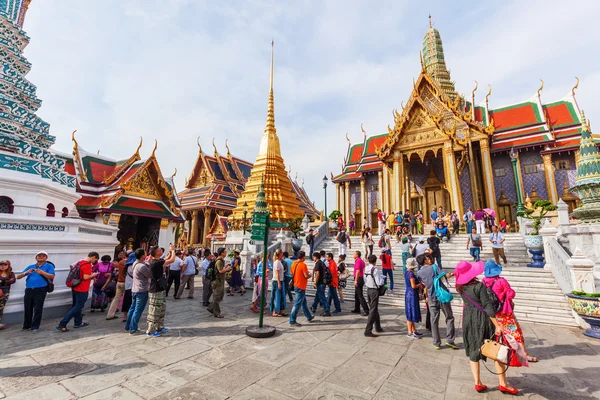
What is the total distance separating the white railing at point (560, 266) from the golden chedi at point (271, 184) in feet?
45.8

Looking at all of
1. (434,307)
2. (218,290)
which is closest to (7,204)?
(218,290)

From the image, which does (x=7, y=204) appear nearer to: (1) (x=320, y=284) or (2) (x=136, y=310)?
(2) (x=136, y=310)

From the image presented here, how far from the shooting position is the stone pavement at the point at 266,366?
120 inches

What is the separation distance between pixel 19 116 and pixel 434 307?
42.9 feet

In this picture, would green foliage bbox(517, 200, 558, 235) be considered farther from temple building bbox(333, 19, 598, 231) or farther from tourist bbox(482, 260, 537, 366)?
tourist bbox(482, 260, 537, 366)

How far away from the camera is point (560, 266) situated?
7.10 metres

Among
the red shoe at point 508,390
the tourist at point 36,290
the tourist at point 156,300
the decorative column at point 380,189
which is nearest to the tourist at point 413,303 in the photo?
the red shoe at point 508,390

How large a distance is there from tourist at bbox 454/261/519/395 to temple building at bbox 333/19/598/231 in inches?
601

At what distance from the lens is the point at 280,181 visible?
71.1ft

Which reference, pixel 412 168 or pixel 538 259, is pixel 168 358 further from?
pixel 412 168

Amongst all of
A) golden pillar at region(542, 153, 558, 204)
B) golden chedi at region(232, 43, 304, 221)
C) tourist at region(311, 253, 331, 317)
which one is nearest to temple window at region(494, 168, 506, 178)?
golden pillar at region(542, 153, 558, 204)

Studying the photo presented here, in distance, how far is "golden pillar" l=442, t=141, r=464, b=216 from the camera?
55.2 ft

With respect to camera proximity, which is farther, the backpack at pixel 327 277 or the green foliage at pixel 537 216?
the green foliage at pixel 537 216

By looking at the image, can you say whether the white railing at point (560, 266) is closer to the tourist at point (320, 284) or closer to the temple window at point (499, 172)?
the tourist at point (320, 284)
